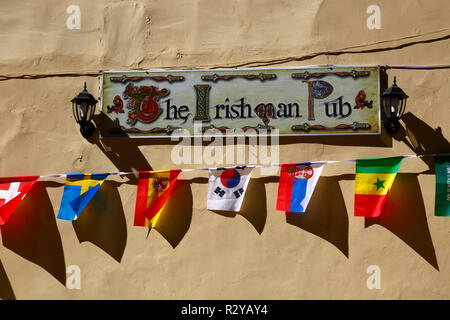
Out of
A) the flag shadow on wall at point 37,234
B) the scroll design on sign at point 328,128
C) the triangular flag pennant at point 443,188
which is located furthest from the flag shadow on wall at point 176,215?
the triangular flag pennant at point 443,188

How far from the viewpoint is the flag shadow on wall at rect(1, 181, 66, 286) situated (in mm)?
5422

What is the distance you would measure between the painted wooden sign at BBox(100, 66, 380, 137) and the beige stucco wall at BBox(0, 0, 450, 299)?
0.45 ft

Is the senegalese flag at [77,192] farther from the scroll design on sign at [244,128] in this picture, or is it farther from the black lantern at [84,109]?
the scroll design on sign at [244,128]

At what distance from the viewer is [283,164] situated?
5.22 m

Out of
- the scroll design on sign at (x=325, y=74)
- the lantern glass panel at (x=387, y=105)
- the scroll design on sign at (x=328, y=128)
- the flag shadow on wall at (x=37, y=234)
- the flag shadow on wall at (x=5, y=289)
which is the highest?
the scroll design on sign at (x=325, y=74)

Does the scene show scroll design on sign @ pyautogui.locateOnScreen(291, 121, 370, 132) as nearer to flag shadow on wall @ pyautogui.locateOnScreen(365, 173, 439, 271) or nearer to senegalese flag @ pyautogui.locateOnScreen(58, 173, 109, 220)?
flag shadow on wall @ pyautogui.locateOnScreen(365, 173, 439, 271)

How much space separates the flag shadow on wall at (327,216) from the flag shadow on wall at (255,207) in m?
0.28

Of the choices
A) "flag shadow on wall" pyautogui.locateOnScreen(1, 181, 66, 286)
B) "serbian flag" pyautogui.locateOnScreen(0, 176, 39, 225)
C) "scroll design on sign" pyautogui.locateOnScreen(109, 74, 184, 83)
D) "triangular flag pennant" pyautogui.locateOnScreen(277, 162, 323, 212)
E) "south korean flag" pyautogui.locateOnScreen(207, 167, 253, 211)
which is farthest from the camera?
"scroll design on sign" pyautogui.locateOnScreen(109, 74, 184, 83)

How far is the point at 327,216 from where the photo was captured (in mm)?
5188

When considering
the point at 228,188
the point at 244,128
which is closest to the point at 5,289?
the point at 228,188

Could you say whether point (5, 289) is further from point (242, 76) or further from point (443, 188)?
point (443, 188)

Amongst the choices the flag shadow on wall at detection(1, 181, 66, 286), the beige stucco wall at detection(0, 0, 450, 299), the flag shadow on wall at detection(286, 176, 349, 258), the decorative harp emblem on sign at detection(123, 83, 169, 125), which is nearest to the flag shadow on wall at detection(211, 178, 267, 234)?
the beige stucco wall at detection(0, 0, 450, 299)

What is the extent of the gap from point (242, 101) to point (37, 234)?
2.71 meters

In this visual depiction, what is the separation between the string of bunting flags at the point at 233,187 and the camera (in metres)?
5.01
